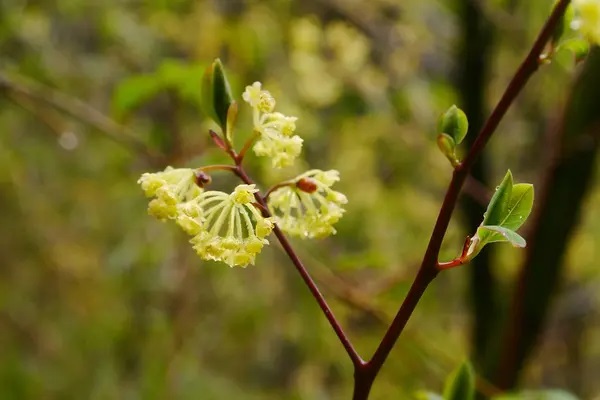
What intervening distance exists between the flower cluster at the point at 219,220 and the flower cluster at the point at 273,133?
4cm

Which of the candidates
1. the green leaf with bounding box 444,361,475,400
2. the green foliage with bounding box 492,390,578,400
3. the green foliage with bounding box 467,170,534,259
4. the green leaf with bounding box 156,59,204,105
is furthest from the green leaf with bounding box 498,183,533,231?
the green leaf with bounding box 156,59,204,105

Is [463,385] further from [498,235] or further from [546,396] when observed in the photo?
[546,396]

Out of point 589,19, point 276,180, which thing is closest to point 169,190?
point 589,19

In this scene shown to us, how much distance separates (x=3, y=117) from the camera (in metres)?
1.59

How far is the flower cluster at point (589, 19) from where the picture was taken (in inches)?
18.7

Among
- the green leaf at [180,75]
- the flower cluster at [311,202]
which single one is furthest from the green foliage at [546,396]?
the green leaf at [180,75]

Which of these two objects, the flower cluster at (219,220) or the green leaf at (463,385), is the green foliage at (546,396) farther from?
the flower cluster at (219,220)

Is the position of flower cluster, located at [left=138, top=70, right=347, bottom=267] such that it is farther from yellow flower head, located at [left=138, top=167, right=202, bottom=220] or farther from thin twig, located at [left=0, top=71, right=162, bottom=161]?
thin twig, located at [left=0, top=71, right=162, bottom=161]

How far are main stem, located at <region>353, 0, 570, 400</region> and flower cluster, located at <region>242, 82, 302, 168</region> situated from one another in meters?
0.10

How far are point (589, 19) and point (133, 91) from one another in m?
0.52

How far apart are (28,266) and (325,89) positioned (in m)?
1.62

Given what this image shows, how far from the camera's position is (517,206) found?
36cm

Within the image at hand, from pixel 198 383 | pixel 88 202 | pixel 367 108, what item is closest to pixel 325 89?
pixel 367 108

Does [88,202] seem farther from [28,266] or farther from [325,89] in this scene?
[325,89]
